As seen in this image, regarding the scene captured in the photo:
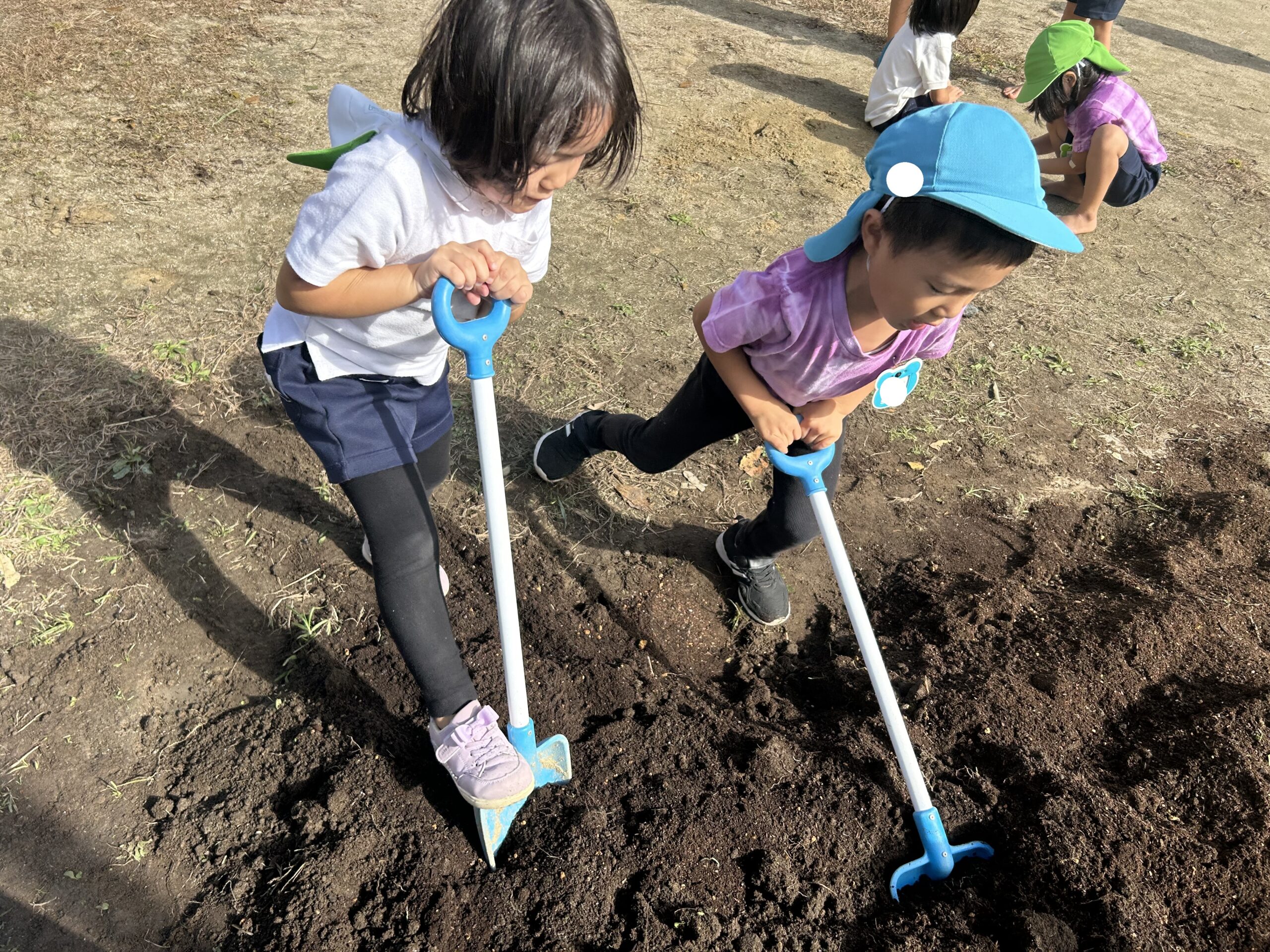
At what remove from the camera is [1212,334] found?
165 inches

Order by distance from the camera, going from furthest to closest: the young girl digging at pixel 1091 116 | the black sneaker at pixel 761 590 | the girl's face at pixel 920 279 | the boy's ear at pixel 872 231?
the young girl digging at pixel 1091 116, the black sneaker at pixel 761 590, the boy's ear at pixel 872 231, the girl's face at pixel 920 279

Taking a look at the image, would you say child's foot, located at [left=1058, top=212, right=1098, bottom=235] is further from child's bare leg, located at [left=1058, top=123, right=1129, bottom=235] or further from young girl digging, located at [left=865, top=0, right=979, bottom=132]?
young girl digging, located at [left=865, top=0, right=979, bottom=132]

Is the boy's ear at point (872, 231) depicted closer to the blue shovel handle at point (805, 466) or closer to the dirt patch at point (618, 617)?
the blue shovel handle at point (805, 466)

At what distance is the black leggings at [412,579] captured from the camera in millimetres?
1989

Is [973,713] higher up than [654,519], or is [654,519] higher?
[973,713]

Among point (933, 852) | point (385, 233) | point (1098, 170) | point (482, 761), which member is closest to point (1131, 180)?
point (1098, 170)

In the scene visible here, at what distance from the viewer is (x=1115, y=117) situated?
4363 mm

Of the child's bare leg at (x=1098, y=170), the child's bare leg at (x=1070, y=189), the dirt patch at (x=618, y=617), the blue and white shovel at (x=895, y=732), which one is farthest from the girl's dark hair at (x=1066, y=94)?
the blue and white shovel at (x=895, y=732)

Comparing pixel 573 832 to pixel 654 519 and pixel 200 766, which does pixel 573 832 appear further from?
pixel 654 519

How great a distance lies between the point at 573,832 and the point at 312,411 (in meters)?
1.15

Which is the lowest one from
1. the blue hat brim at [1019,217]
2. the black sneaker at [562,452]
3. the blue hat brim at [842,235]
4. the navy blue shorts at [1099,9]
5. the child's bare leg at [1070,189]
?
the black sneaker at [562,452]

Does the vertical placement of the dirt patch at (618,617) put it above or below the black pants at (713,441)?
below

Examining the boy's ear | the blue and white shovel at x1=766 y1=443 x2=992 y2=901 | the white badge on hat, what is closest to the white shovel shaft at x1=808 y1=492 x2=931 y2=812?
the blue and white shovel at x1=766 y1=443 x2=992 y2=901

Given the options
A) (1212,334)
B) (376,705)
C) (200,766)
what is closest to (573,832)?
(376,705)
